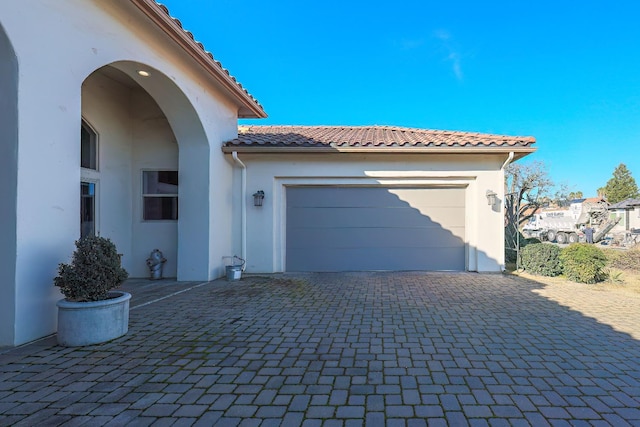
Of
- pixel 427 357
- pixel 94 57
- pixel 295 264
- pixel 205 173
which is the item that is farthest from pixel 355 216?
pixel 94 57

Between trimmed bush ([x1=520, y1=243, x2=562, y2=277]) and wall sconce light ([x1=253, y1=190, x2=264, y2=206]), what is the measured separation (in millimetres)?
6805

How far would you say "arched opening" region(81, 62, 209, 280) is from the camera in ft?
21.4

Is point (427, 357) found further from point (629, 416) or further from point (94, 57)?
point (94, 57)

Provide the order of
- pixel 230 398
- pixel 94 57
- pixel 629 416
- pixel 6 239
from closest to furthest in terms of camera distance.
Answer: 1. pixel 629 416
2. pixel 230 398
3. pixel 6 239
4. pixel 94 57

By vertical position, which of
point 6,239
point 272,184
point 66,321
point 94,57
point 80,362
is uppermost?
point 94,57

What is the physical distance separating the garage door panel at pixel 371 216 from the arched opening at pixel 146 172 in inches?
98.4

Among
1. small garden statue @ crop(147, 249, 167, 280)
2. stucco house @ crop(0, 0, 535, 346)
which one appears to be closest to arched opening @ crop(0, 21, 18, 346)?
stucco house @ crop(0, 0, 535, 346)

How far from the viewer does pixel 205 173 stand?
7051 millimetres

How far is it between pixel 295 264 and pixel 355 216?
78.7 inches

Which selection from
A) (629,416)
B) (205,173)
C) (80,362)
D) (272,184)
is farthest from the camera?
(272,184)

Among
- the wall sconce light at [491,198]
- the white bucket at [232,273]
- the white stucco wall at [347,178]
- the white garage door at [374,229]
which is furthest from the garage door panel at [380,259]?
the white bucket at [232,273]

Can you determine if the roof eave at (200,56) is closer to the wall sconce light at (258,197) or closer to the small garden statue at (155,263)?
the wall sconce light at (258,197)

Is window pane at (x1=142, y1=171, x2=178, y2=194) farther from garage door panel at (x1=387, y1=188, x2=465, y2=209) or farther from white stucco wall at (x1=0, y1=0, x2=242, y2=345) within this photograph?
garage door panel at (x1=387, y1=188, x2=465, y2=209)

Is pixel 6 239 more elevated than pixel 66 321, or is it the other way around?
pixel 6 239
